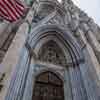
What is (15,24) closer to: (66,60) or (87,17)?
(66,60)

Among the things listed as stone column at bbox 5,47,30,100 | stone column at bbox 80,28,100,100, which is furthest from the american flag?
stone column at bbox 80,28,100,100

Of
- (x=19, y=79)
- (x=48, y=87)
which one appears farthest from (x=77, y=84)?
(x=19, y=79)

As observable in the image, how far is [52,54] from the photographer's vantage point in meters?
7.15

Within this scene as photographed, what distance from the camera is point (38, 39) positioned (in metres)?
6.78

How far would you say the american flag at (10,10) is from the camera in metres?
6.62

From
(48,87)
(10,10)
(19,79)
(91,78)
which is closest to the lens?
(19,79)

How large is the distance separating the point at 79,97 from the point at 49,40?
3.94 m

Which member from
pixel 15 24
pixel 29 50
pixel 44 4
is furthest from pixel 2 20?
pixel 44 4

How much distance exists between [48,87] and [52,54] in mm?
2300

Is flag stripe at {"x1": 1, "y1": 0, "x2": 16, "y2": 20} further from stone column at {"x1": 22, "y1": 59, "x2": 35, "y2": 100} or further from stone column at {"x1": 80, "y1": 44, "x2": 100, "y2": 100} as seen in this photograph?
stone column at {"x1": 80, "y1": 44, "x2": 100, "y2": 100}

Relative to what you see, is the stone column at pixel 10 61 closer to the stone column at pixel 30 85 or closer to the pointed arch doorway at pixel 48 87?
the stone column at pixel 30 85

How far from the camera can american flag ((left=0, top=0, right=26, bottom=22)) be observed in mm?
6625

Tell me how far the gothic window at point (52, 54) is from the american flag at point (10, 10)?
2426 millimetres

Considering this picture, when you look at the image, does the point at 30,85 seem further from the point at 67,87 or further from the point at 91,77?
the point at 91,77
